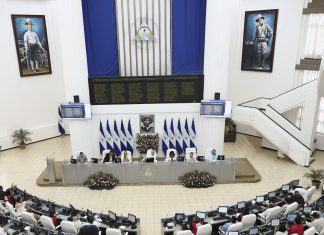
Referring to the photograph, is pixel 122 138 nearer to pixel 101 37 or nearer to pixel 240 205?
pixel 101 37

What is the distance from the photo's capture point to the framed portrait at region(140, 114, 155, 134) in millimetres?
15495

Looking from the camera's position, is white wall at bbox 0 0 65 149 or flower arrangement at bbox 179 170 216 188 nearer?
flower arrangement at bbox 179 170 216 188

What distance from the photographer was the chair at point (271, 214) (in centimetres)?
950

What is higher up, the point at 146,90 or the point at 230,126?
the point at 146,90

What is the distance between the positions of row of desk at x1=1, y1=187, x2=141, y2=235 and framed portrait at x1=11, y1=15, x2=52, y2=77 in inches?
369

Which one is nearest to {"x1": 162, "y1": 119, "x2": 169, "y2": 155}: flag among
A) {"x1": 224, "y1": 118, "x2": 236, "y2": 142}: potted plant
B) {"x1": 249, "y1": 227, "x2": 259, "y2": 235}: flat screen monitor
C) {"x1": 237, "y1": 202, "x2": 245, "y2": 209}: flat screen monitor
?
{"x1": 224, "y1": 118, "x2": 236, "y2": 142}: potted plant

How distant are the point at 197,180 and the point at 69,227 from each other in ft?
19.3

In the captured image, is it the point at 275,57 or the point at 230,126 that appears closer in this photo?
the point at 275,57

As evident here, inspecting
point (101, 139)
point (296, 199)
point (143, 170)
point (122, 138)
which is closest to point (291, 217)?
point (296, 199)

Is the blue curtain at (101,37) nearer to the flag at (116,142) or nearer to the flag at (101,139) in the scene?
the flag at (101,139)

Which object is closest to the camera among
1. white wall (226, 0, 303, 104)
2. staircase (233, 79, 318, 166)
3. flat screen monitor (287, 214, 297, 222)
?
flat screen monitor (287, 214, 297, 222)

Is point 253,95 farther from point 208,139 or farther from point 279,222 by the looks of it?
point 279,222

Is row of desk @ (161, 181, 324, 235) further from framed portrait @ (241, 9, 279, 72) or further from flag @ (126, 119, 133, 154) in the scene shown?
framed portrait @ (241, 9, 279, 72)

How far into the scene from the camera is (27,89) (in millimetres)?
17703
